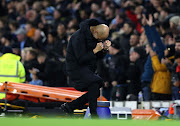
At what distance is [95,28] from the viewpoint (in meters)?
7.84

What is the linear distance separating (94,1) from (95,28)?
34.2 feet

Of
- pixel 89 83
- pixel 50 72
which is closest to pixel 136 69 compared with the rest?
pixel 50 72

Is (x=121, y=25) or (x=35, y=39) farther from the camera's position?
(x=35, y=39)

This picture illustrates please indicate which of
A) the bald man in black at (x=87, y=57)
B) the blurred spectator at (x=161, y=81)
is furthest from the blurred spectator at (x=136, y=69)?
the bald man in black at (x=87, y=57)

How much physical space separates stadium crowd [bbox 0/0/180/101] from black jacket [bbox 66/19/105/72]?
11.4ft

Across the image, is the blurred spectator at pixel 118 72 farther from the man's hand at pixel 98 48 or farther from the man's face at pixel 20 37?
the man's face at pixel 20 37

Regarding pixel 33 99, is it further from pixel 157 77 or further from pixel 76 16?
pixel 76 16

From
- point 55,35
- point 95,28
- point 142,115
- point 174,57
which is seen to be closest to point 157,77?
point 174,57

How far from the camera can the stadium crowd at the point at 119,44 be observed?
1145 cm

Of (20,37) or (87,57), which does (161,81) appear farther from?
(20,37)

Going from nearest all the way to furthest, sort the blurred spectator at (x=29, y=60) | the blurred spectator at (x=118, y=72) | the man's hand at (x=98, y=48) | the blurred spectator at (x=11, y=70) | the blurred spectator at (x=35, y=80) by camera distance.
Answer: the man's hand at (x=98, y=48), the blurred spectator at (x=11, y=70), the blurred spectator at (x=118, y=72), the blurred spectator at (x=35, y=80), the blurred spectator at (x=29, y=60)

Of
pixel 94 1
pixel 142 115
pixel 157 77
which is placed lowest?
pixel 142 115

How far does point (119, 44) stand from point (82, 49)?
19.7ft

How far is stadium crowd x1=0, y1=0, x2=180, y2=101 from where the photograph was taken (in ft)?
37.6
